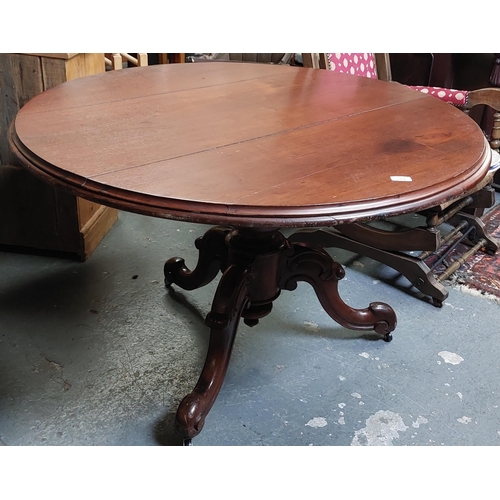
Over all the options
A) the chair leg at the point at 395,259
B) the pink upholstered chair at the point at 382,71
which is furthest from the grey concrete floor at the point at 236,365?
the pink upholstered chair at the point at 382,71

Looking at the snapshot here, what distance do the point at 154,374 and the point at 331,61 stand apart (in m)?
1.42

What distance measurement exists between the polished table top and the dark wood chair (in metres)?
0.55

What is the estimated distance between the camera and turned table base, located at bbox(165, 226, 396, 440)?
1562 millimetres

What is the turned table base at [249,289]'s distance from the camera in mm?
1562

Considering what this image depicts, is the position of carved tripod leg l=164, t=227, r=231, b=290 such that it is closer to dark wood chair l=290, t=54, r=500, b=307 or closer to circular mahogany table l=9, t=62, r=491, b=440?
circular mahogany table l=9, t=62, r=491, b=440

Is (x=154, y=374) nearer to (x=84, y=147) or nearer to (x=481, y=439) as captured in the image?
(x=84, y=147)

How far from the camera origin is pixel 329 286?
182cm

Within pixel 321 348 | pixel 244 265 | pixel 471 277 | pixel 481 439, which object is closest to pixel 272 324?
pixel 321 348

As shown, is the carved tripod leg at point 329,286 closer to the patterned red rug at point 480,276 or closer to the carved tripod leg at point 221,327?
the carved tripod leg at point 221,327

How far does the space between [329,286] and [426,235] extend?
54 cm

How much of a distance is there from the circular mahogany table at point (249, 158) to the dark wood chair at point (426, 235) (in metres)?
0.35

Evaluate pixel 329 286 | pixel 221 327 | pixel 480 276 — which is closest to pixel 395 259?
pixel 480 276

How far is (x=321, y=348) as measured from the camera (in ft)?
6.22

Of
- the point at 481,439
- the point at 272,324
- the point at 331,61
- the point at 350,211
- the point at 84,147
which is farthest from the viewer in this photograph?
the point at 331,61
